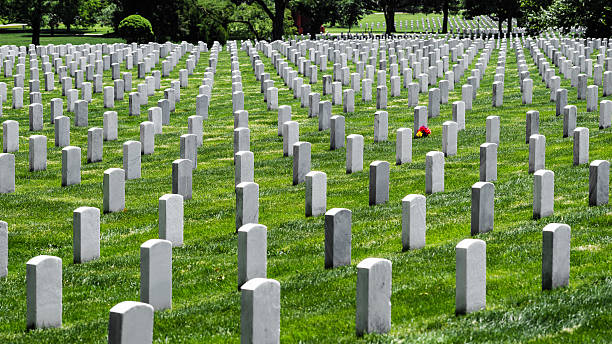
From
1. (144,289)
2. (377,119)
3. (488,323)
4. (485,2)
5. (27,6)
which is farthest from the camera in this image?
(485,2)

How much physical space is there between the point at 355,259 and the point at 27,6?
151 feet

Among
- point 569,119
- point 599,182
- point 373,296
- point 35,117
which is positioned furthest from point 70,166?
point 373,296

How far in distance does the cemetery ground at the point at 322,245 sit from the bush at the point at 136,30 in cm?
2546

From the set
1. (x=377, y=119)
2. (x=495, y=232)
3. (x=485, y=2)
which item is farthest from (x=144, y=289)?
(x=485, y=2)

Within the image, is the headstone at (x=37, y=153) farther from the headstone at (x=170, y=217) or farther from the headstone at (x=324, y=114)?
the headstone at (x=170, y=217)

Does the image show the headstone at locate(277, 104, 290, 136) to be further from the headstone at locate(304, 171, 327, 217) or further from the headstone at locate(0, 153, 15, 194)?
the headstone at locate(304, 171, 327, 217)

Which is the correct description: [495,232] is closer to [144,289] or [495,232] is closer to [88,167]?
[144,289]

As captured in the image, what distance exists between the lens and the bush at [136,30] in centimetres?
4412

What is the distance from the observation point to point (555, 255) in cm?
831

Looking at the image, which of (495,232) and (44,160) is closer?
(495,232)

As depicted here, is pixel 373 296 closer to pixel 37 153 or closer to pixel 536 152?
pixel 536 152

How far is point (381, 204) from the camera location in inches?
499

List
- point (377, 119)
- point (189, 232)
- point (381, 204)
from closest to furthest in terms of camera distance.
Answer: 1. point (189, 232)
2. point (381, 204)
3. point (377, 119)

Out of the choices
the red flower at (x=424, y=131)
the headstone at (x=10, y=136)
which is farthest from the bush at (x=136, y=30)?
the red flower at (x=424, y=131)
